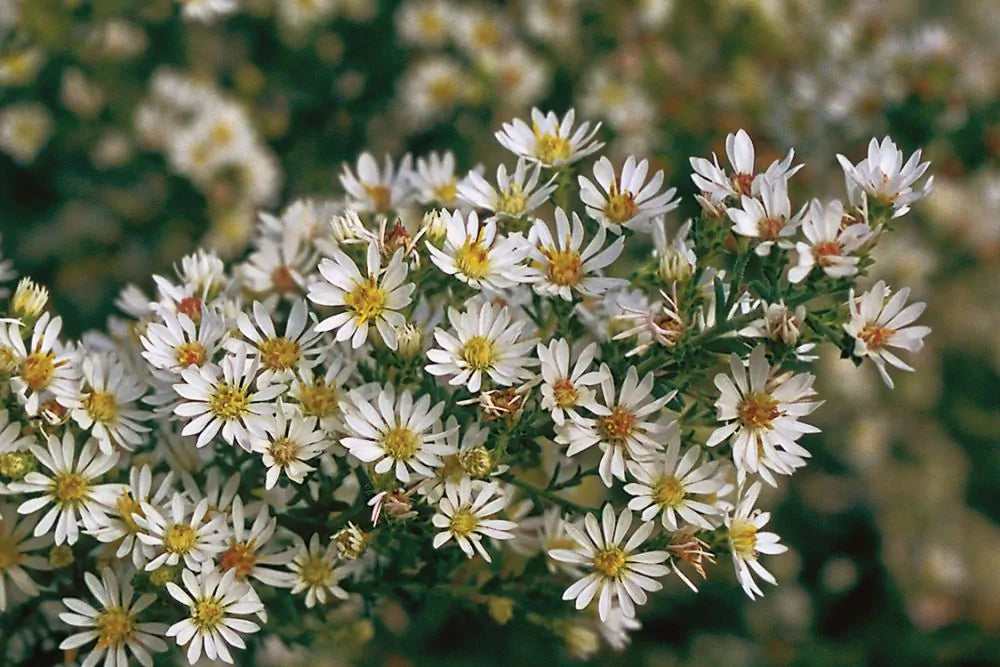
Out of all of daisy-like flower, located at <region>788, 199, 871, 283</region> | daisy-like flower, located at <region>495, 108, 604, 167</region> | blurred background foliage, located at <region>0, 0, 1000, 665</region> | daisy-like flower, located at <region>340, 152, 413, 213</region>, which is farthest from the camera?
blurred background foliage, located at <region>0, 0, 1000, 665</region>

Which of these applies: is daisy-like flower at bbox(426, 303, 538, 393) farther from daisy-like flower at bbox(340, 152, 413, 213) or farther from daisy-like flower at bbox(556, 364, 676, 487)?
daisy-like flower at bbox(340, 152, 413, 213)

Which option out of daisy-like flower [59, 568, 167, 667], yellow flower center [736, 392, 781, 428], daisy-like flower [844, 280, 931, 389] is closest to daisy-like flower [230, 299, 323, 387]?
daisy-like flower [59, 568, 167, 667]

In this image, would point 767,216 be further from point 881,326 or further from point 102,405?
point 102,405

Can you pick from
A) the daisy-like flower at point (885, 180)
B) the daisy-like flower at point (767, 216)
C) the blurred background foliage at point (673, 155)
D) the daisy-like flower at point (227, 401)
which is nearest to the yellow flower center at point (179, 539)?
the daisy-like flower at point (227, 401)

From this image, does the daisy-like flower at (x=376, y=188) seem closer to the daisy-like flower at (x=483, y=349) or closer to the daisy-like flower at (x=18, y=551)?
the daisy-like flower at (x=483, y=349)

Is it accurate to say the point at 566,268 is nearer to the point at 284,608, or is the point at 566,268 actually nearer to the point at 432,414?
the point at 432,414

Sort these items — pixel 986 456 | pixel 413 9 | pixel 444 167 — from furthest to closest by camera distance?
pixel 986 456 < pixel 413 9 < pixel 444 167

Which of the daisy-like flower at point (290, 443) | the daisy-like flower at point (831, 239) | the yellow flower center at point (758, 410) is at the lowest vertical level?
the yellow flower center at point (758, 410)

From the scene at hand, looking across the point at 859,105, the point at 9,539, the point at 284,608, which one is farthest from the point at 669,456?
the point at 859,105
